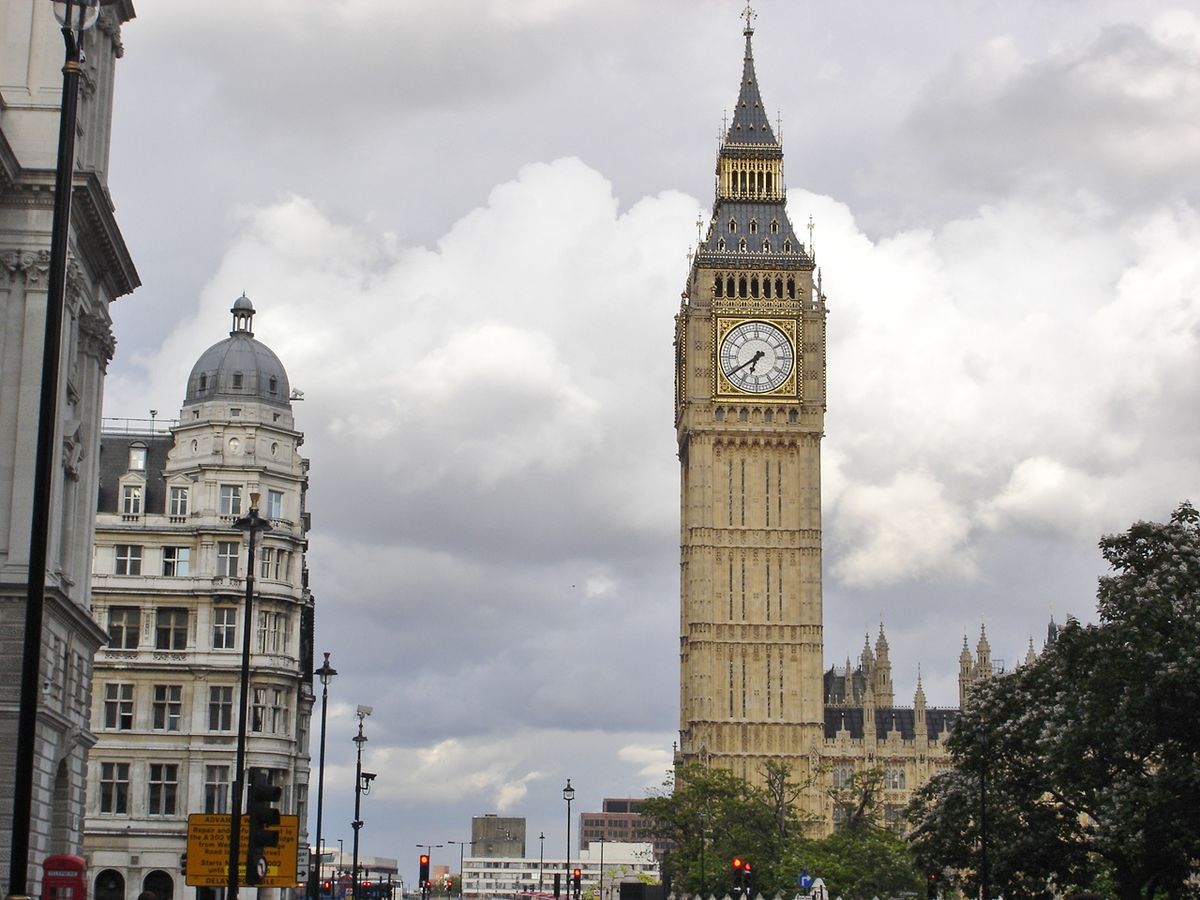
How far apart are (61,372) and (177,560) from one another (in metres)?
38.3

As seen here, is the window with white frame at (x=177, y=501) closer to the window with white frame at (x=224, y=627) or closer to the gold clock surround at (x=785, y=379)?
the window with white frame at (x=224, y=627)

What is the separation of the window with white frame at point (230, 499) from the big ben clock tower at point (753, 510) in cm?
6821

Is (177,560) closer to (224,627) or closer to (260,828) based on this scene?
(224,627)

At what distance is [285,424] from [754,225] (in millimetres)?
75494

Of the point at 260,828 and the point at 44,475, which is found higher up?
the point at 44,475

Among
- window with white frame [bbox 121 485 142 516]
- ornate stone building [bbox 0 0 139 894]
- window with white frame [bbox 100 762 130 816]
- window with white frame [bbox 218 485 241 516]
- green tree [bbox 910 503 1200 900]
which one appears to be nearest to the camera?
ornate stone building [bbox 0 0 139 894]

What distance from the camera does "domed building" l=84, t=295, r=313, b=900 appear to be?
78.2 m

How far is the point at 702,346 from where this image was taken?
149875mm

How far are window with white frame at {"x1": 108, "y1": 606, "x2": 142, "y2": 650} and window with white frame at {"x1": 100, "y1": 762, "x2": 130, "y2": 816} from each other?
15.8 ft

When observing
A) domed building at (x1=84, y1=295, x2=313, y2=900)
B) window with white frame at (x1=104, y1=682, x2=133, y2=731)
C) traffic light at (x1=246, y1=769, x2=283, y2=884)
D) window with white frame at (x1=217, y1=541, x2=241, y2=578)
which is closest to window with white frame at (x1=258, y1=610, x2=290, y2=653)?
domed building at (x1=84, y1=295, x2=313, y2=900)

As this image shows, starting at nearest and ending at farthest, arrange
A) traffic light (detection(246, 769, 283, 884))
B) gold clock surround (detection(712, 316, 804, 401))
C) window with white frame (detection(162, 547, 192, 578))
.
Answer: traffic light (detection(246, 769, 283, 884)) → window with white frame (detection(162, 547, 192, 578)) → gold clock surround (detection(712, 316, 804, 401))

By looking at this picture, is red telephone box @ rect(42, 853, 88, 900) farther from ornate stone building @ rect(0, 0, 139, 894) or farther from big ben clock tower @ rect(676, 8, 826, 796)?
big ben clock tower @ rect(676, 8, 826, 796)

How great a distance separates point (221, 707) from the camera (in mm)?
80312

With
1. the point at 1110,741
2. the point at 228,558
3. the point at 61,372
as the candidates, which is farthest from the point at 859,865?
the point at 61,372
